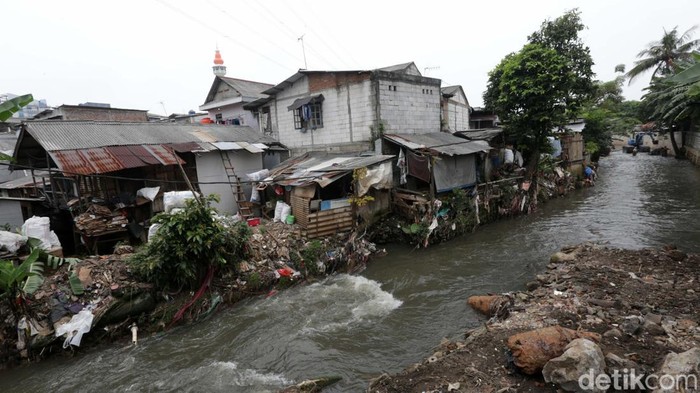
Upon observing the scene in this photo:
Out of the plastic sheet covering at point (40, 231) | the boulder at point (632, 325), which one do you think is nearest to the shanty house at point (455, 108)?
the boulder at point (632, 325)

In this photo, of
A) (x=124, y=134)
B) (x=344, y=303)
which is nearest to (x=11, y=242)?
(x=124, y=134)

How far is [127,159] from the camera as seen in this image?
1242 cm

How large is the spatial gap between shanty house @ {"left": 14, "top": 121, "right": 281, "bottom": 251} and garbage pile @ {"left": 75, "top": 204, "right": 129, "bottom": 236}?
47cm

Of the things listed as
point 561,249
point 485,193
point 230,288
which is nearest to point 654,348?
point 561,249

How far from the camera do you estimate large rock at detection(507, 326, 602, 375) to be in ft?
16.3

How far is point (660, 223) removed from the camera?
1391cm

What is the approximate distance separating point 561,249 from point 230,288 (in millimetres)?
10910

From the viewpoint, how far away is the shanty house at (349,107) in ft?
50.8

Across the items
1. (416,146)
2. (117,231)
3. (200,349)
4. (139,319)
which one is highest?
(416,146)

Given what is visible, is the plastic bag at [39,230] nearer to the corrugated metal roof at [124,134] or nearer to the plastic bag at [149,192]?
the corrugated metal roof at [124,134]

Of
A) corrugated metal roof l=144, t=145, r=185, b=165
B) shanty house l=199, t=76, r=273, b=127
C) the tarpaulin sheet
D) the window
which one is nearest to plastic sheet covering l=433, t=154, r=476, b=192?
the tarpaulin sheet

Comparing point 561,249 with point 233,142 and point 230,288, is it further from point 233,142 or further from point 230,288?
point 233,142

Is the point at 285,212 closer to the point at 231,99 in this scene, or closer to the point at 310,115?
the point at 310,115

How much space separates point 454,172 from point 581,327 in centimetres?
962
